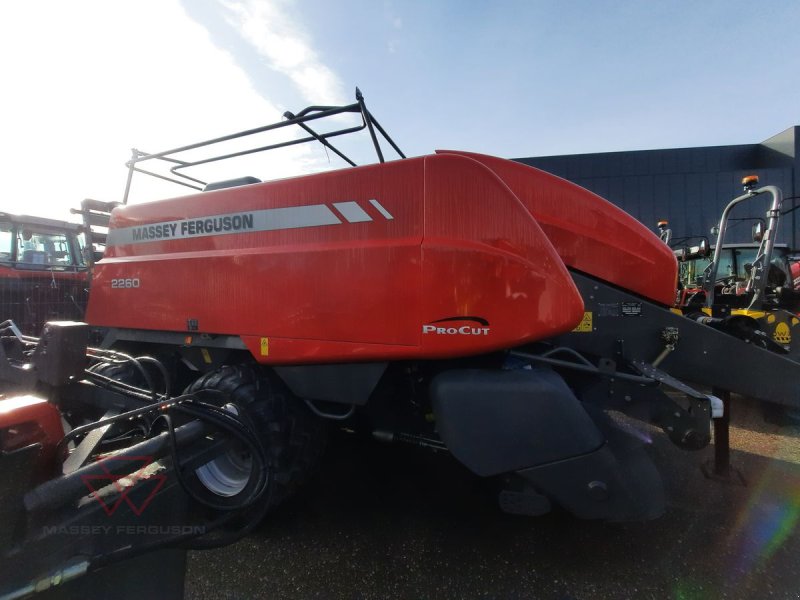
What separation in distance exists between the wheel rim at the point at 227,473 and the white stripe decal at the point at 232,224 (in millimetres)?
1262

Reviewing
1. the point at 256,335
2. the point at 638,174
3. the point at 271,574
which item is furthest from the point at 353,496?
the point at 638,174

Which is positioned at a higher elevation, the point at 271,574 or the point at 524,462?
the point at 524,462

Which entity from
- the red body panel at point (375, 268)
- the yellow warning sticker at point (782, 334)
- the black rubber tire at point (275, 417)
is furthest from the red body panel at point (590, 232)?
the yellow warning sticker at point (782, 334)

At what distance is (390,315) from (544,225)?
37.6 inches

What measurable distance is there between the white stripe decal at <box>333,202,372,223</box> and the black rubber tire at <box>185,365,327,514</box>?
38.9 inches

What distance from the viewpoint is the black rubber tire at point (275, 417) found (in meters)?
2.28

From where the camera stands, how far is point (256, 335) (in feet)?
7.51

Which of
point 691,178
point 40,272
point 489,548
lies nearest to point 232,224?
point 489,548

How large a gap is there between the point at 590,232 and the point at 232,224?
1944mm

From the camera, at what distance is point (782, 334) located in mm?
3695

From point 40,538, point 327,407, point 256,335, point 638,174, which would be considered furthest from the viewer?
point 638,174

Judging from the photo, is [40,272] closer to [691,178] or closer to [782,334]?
[782,334]

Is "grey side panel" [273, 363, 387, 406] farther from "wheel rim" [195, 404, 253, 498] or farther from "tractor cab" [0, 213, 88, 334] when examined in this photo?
"tractor cab" [0, 213, 88, 334]

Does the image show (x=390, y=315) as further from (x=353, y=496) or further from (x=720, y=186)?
(x=720, y=186)
